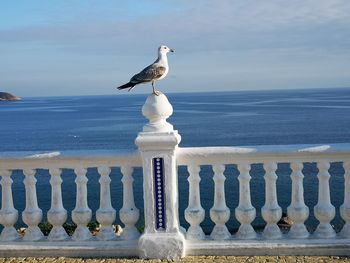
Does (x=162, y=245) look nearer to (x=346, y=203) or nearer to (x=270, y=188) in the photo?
(x=270, y=188)

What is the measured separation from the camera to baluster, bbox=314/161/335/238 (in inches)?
203

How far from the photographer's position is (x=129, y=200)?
536 cm

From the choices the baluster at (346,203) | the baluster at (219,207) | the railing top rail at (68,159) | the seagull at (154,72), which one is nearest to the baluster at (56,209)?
the railing top rail at (68,159)

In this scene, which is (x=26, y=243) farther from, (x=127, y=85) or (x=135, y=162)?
(x=127, y=85)

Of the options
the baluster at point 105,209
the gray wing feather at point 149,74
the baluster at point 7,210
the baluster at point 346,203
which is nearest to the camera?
the gray wing feather at point 149,74

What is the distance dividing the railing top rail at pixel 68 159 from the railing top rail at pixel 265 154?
1.89 ft

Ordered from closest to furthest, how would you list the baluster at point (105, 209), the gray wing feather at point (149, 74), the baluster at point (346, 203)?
the gray wing feather at point (149, 74) → the baluster at point (346, 203) → the baluster at point (105, 209)

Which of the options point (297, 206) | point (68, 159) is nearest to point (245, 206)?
point (297, 206)

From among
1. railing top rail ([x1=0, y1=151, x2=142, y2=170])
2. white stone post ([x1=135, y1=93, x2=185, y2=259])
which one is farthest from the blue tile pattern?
railing top rail ([x1=0, y1=151, x2=142, y2=170])

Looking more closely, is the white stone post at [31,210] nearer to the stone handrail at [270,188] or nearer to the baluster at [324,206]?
the stone handrail at [270,188]

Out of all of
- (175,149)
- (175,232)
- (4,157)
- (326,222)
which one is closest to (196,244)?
(175,232)

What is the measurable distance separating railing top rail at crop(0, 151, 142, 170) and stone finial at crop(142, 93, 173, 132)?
343 mm

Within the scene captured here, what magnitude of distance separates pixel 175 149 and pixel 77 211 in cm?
129

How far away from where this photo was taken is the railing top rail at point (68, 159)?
527 cm
